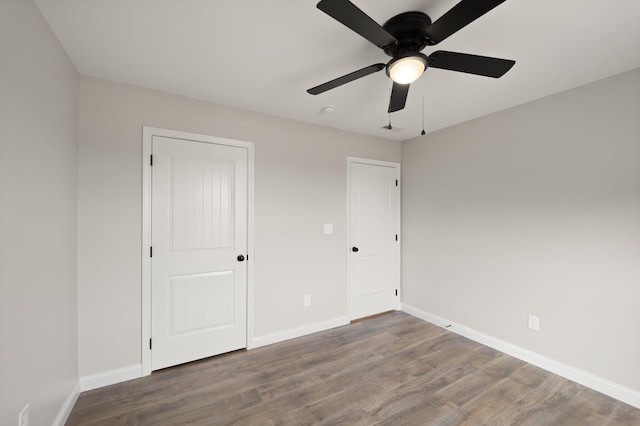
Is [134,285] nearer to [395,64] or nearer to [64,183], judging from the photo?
[64,183]

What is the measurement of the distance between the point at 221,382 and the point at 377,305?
7.09ft

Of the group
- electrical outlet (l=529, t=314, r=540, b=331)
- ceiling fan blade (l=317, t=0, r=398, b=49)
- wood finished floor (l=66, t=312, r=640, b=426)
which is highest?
ceiling fan blade (l=317, t=0, r=398, b=49)

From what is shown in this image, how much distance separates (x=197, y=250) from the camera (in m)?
2.52

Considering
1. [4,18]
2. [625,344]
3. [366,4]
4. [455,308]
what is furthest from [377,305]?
[4,18]

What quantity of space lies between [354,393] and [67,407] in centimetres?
200

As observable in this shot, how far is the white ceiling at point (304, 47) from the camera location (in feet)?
4.73

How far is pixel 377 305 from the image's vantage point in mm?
3676

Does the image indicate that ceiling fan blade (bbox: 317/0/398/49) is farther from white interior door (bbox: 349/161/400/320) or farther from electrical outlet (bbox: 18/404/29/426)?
electrical outlet (bbox: 18/404/29/426)

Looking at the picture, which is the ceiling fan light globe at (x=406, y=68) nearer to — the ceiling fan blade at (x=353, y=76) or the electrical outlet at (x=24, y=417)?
the ceiling fan blade at (x=353, y=76)

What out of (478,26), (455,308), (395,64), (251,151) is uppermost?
(478,26)

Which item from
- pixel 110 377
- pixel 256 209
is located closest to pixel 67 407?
pixel 110 377

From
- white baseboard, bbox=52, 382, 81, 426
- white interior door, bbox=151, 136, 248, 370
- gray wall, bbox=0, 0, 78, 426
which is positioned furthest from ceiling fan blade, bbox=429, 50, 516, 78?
white baseboard, bbox=52, 382, 81, 426

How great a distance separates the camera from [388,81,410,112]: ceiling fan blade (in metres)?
1.74

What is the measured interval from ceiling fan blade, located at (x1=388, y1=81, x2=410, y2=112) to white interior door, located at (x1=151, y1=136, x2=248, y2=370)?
154 cm
